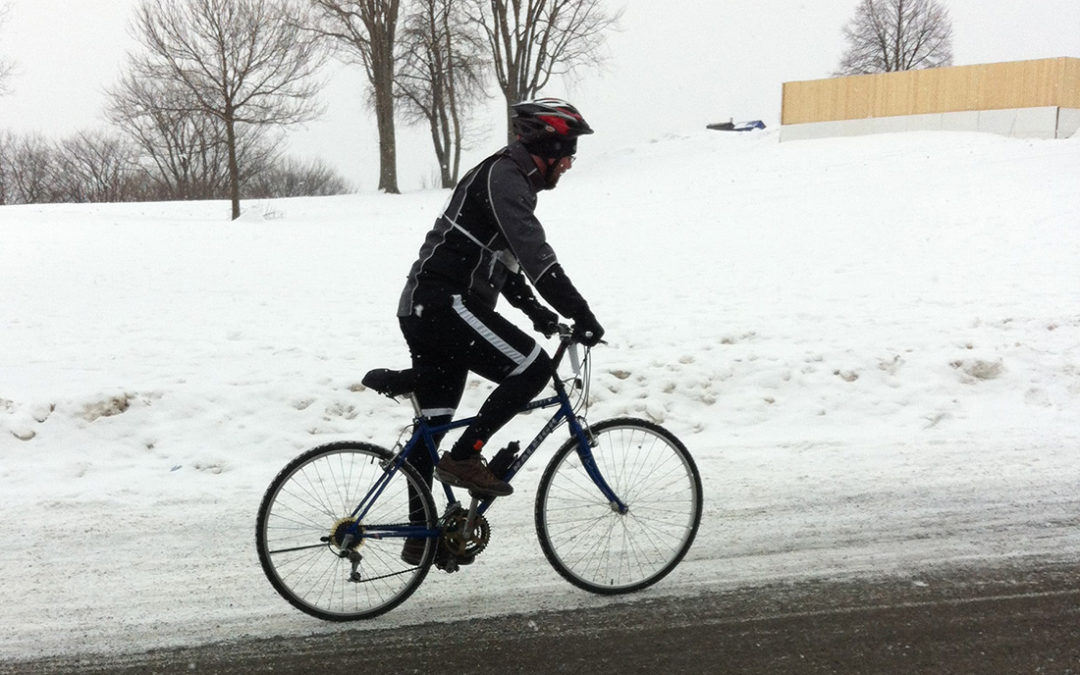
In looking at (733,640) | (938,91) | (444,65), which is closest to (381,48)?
(444,65)

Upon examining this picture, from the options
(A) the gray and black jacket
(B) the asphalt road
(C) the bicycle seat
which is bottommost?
(B) the asphalt road

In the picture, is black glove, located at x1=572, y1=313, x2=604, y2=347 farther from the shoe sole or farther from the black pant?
the shoe sole

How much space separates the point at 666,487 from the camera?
4.05 metres

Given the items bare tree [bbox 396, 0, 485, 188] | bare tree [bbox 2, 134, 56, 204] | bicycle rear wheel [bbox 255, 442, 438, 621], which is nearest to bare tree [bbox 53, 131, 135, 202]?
bare tree [bbox 2, 134, 56, 204]

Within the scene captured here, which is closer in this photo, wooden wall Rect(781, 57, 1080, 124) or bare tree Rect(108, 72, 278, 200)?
wooden wall Rect(781, 57, 1080, 124)

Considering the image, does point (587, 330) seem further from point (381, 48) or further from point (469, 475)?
point (381, 48)

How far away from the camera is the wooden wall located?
2570 centimetres

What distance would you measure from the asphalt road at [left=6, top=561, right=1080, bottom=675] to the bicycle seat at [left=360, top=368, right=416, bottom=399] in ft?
3.43

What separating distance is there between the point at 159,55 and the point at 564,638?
944 inches

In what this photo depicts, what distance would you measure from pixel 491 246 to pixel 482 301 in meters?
0.25

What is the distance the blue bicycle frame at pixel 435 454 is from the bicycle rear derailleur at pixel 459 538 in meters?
0.04

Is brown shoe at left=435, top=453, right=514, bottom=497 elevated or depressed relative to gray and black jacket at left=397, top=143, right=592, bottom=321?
depressed

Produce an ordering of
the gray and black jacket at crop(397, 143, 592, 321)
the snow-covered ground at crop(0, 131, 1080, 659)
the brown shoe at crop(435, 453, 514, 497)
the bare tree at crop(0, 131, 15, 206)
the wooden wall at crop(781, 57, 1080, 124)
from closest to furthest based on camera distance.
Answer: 1. the gray and black jacket at crop(397, 143, 592, 321)
2. the brown shoe at crop(435, 453, 514, 497)
3. the snow-covered ground at crop(0, 131, 1080, 659)
4. the wooden wall at crop(781, 57, 1080, 124)
5. the bare tree at crop(0, 131, 15, 206)

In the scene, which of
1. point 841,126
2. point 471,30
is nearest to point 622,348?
point 841,126
